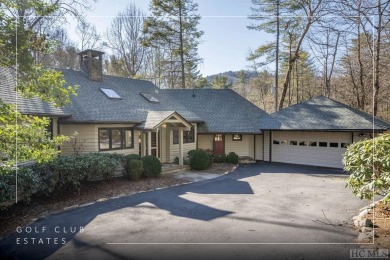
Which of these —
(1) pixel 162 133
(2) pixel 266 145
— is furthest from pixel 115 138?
(2) pixel 266 145

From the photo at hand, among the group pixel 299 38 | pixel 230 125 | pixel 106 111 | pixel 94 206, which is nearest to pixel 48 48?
pixel 94 206

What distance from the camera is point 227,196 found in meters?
8.76

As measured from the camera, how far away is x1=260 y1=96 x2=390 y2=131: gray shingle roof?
13777 millimetres

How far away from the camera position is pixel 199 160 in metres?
13.7

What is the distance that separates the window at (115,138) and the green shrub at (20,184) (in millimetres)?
4663

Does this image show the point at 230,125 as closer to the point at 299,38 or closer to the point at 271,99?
the point at 299,38

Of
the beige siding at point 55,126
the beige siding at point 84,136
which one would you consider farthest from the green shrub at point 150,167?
the beige siding at point 55,126

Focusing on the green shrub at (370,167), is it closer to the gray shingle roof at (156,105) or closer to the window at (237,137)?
the gray shingle roof at (156,105)

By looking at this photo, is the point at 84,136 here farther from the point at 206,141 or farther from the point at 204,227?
the point at 206,141

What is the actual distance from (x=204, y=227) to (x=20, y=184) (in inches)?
196

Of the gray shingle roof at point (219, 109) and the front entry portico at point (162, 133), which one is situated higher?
the gray shingle roof at point (219, 109)

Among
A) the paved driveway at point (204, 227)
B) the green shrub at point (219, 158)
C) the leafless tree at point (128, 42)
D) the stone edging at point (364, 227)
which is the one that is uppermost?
the leafless tree at point (128, 42)

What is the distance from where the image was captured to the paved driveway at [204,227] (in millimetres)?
4820

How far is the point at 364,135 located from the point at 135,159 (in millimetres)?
12266
